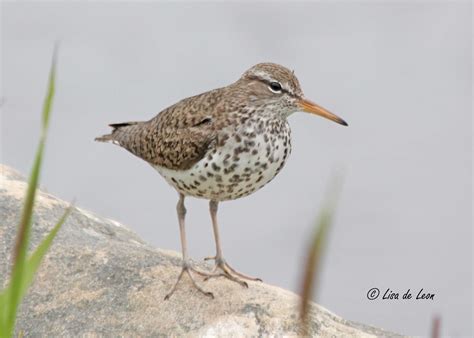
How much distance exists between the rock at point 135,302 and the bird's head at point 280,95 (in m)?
1.91

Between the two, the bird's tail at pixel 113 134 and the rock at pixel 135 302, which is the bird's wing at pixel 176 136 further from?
the rock at pixel 135 302

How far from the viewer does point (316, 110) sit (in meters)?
8.21

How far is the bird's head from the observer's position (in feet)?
26.9

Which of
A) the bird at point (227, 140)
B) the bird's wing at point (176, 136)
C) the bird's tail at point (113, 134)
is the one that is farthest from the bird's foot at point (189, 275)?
the bird's tail at point (113, 134)

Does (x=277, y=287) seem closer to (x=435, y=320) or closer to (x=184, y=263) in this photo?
(x=184, y=263)

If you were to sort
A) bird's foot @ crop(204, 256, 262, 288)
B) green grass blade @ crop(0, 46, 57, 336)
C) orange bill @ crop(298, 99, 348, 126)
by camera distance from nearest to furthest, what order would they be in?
green grass blade @ crop(0, 46, 57, 336)
orange bill @ crop(298, 99, 348, 126)
bird's foot @ crop(204, 256, 262, 288)

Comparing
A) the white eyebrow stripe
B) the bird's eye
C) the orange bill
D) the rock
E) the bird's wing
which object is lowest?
the rock

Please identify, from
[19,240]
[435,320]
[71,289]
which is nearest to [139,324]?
[71,289]

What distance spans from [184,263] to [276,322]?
1.45 m

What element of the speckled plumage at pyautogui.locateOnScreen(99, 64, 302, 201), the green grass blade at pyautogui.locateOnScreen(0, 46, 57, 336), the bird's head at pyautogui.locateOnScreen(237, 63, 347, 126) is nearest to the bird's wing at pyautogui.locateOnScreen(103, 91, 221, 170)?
the speckled plumage at pyautogui.locateOnScreen(99, 64, 302, 201)

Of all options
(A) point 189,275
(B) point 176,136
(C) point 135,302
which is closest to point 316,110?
(B) point 176,136

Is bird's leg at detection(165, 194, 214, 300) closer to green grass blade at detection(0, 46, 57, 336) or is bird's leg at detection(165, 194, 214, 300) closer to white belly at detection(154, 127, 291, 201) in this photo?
white belly at detection(154, 127, 291, 201)

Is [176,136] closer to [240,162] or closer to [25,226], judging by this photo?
[240,162]

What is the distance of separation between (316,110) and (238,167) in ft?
3.87
